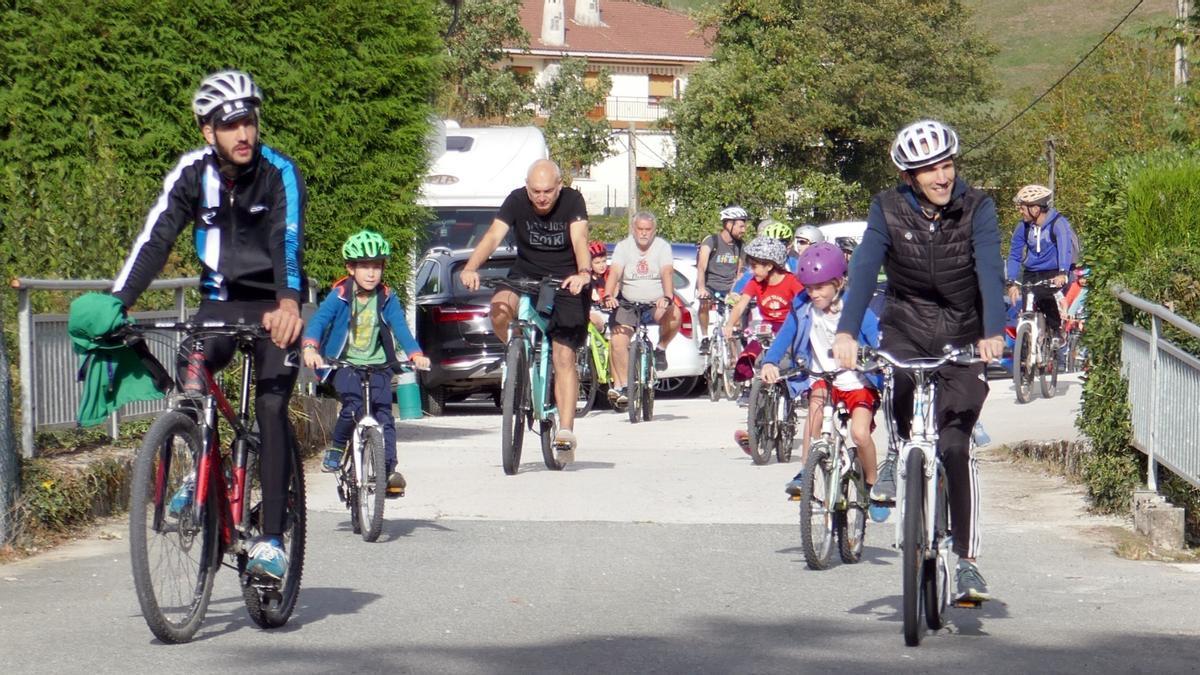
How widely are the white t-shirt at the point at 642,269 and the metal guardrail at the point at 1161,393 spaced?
8069 millimetres

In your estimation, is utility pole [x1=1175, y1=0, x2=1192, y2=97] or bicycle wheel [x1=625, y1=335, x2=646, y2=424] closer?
bicycle wheel [x1=625, y1=335, x2=646, y2=424]

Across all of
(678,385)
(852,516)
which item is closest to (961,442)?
(852,516)

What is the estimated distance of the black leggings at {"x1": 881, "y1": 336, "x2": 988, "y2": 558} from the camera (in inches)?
275

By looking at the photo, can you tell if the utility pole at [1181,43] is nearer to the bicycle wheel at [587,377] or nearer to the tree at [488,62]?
the bicycle wheel at [587,377]

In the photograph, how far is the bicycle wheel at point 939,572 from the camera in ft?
22.3

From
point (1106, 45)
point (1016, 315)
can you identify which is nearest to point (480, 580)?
point (1016, 315)

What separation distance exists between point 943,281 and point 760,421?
5847 millimetres

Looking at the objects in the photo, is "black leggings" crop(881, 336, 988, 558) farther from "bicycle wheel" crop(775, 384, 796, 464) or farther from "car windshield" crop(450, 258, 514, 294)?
"car windshield" crop(450, 258, 514, 294)

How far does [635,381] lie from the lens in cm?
1666

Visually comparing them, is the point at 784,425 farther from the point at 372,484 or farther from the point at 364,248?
the point at 372,484

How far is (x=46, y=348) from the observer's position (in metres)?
9.57

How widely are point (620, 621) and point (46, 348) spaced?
12.8ft

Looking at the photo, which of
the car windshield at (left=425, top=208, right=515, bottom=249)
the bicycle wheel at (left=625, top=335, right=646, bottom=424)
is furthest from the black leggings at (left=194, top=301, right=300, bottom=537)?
the car windshield at (left=425, top=208, right=515, bottom=249)

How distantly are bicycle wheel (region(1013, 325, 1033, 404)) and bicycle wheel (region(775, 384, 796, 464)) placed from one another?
4.75 metres
